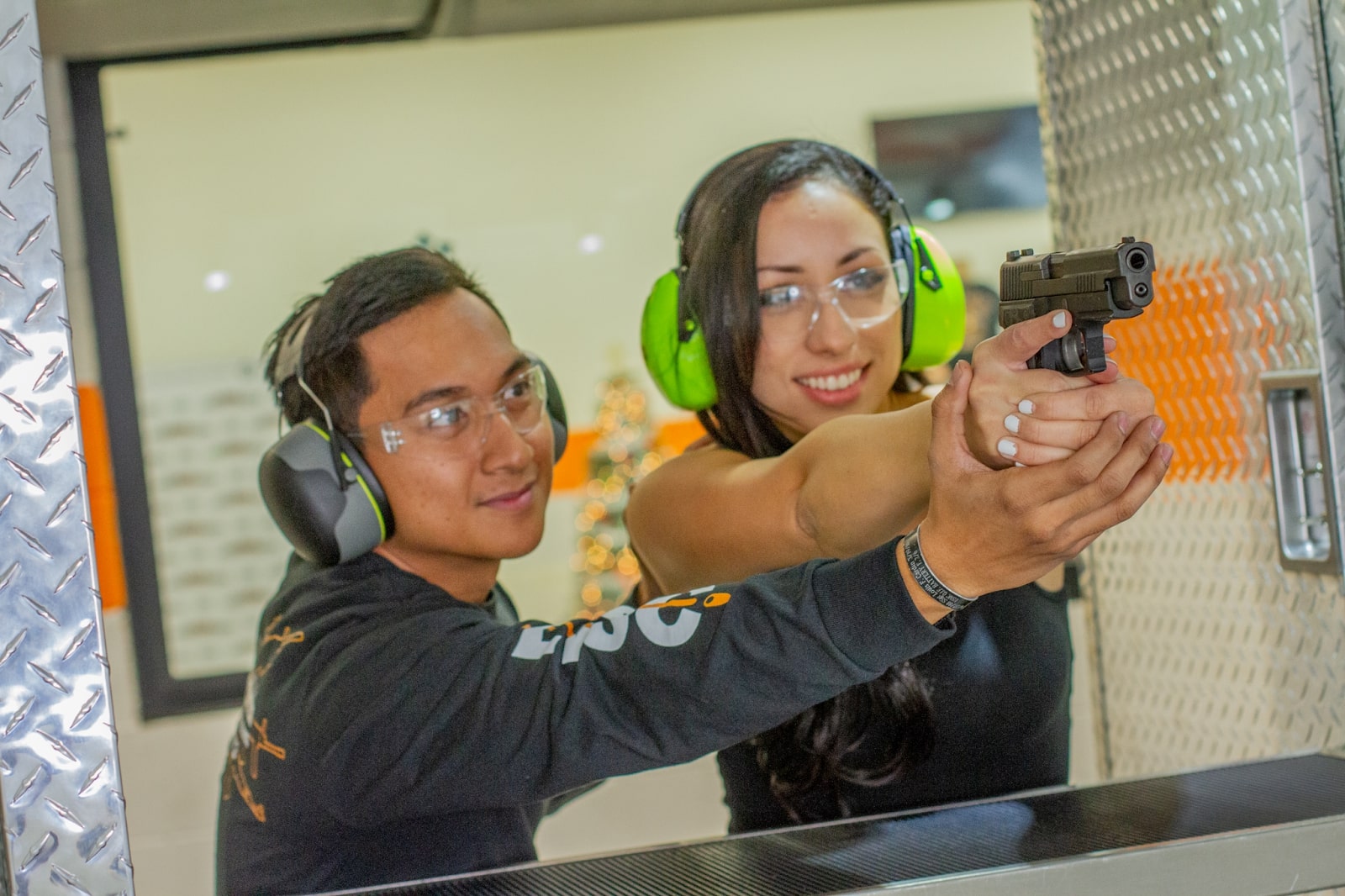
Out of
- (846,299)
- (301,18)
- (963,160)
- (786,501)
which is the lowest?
(786,501)

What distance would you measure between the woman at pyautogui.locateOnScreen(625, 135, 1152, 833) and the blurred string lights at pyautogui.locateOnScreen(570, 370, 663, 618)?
2.54 m

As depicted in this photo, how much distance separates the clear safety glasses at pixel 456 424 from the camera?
4.83 feet

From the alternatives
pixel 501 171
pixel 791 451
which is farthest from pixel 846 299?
pixel 501 171

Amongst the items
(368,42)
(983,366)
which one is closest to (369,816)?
(983,366)

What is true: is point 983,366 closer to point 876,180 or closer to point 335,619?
point 876,180

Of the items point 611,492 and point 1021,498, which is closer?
point 1021,498

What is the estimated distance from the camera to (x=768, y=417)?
1473mm

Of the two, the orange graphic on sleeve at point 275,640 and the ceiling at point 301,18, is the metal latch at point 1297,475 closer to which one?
the orange graphic on sleeve at point 275,640

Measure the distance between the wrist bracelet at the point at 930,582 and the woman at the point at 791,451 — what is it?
0.29 meters

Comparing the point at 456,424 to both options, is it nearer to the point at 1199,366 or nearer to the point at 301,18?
the point at 1199,366

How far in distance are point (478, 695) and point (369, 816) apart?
237 mm

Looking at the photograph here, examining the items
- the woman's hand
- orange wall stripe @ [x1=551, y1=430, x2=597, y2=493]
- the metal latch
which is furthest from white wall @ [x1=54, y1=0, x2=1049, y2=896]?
the woman's hand

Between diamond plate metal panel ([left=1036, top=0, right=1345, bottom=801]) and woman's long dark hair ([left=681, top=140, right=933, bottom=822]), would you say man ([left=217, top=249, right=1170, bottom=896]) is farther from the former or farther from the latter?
diamond plate metal panel ([left=1036, top=0, right=1345, bottom=801])

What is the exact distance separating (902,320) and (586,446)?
2708 mm
